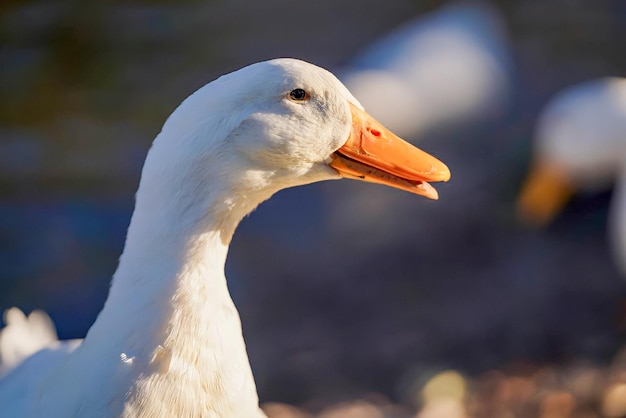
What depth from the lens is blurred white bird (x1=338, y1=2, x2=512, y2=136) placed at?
20.0ft

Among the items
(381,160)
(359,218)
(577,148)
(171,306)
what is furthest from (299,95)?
(577,148)

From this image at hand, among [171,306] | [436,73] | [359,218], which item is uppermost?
[436,73]

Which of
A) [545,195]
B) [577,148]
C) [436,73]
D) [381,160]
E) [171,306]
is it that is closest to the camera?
[171,306]

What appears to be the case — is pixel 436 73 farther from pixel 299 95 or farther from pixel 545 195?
pixel 299 95

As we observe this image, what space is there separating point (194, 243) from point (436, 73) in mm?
4604

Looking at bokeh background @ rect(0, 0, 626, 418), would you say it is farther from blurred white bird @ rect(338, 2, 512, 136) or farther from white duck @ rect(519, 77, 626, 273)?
white duck @ rect(519, 77, 626, 273)

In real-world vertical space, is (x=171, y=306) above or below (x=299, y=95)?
below

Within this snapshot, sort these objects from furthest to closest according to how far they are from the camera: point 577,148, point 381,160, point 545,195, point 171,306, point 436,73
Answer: point 436,73, point 545,195, point 577,148, point 381,160, point 171,306

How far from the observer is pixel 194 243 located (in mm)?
1937

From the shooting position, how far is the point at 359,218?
5605 mm

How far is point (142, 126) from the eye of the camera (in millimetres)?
6180

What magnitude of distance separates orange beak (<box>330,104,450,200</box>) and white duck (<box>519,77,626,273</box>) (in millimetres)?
3392

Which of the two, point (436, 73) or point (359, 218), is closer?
point (359, 218)

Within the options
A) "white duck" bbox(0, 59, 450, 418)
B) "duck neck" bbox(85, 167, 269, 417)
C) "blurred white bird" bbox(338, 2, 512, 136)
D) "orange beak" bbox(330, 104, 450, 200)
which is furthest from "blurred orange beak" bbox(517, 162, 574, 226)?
"duck neck" bbox(85, 167, 269, 417)
